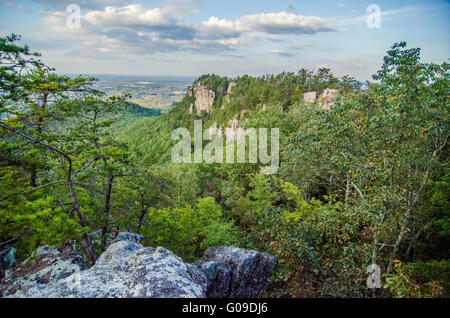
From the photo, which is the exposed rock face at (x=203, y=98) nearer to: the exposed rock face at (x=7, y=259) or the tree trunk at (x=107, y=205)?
the tree trunk at (x=107, y=205)

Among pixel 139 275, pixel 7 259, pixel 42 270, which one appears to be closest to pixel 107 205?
pixel 7 259

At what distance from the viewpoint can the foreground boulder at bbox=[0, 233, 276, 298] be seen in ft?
15.1

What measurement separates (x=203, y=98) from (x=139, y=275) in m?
134

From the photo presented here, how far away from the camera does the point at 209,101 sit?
12938 cm

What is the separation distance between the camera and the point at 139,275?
497 cm

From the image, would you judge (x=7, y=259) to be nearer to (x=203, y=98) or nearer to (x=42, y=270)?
(x=42, y=270)

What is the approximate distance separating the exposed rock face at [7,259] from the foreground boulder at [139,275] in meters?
0.91

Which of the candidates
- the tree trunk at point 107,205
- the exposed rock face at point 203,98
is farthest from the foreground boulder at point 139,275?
the exposed rock face at point 203,98

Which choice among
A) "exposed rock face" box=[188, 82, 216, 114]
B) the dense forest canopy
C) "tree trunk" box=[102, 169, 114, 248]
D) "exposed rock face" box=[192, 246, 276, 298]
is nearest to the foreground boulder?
"exposed rock face" box=[192, 246, 276, 298]

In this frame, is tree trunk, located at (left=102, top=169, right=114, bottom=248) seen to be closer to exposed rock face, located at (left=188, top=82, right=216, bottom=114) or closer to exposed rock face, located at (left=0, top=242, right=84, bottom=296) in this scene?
exposed rock face, located at (left=0, top=242, right=84, bottom=296)

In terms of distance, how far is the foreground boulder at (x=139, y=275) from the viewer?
15.1 feet

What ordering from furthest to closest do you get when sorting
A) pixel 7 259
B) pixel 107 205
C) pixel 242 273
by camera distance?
pixel 107 205 < pixel 242 273 < pixel 7 259
